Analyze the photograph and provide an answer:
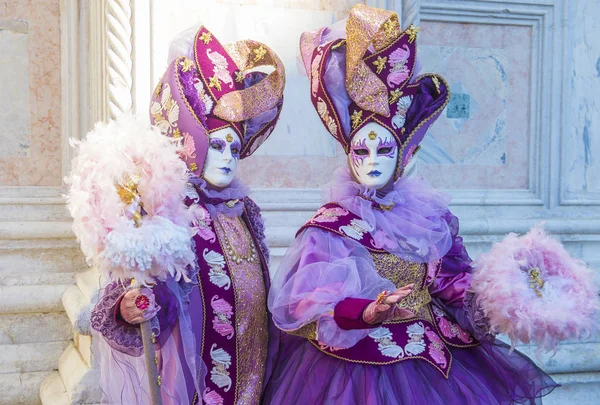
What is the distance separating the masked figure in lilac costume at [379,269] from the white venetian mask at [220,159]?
254 mm

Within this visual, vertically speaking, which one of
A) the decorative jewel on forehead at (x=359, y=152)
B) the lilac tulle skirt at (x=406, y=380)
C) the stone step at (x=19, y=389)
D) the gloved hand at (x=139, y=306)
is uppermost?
the decorative jewel on forehead at (x=359, y=152)

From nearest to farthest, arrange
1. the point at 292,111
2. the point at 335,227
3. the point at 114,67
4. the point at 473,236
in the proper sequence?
1. the point at 335,227
2. the point at 114,67
3. the point at 292,111
4. the point at 473,236

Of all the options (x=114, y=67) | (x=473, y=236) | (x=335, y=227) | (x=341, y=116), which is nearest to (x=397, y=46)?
(x=341, y=116)

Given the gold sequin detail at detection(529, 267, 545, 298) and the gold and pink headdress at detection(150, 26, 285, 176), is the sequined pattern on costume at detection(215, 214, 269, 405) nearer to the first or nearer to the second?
the gold and pink headdress at detection(150, 26, 285, 176)

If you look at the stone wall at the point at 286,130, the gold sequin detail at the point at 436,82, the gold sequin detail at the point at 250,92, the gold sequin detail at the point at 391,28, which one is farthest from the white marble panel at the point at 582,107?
the gold sequin detail at the point at 250,92

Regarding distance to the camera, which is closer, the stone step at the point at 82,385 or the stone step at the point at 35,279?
the stone step at the point at 82,385

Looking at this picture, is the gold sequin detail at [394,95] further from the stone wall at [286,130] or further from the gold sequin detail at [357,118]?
the stone wall at [286,130]

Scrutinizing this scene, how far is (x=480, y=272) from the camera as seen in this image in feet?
7.17

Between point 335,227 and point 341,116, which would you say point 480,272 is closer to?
point 335,227

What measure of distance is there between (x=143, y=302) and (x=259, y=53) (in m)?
0.84

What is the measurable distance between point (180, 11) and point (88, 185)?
1.37m

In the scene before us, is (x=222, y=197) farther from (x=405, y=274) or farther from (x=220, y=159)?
(x=405, y=274)

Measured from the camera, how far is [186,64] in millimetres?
2154

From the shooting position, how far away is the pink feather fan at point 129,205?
1659 mm
